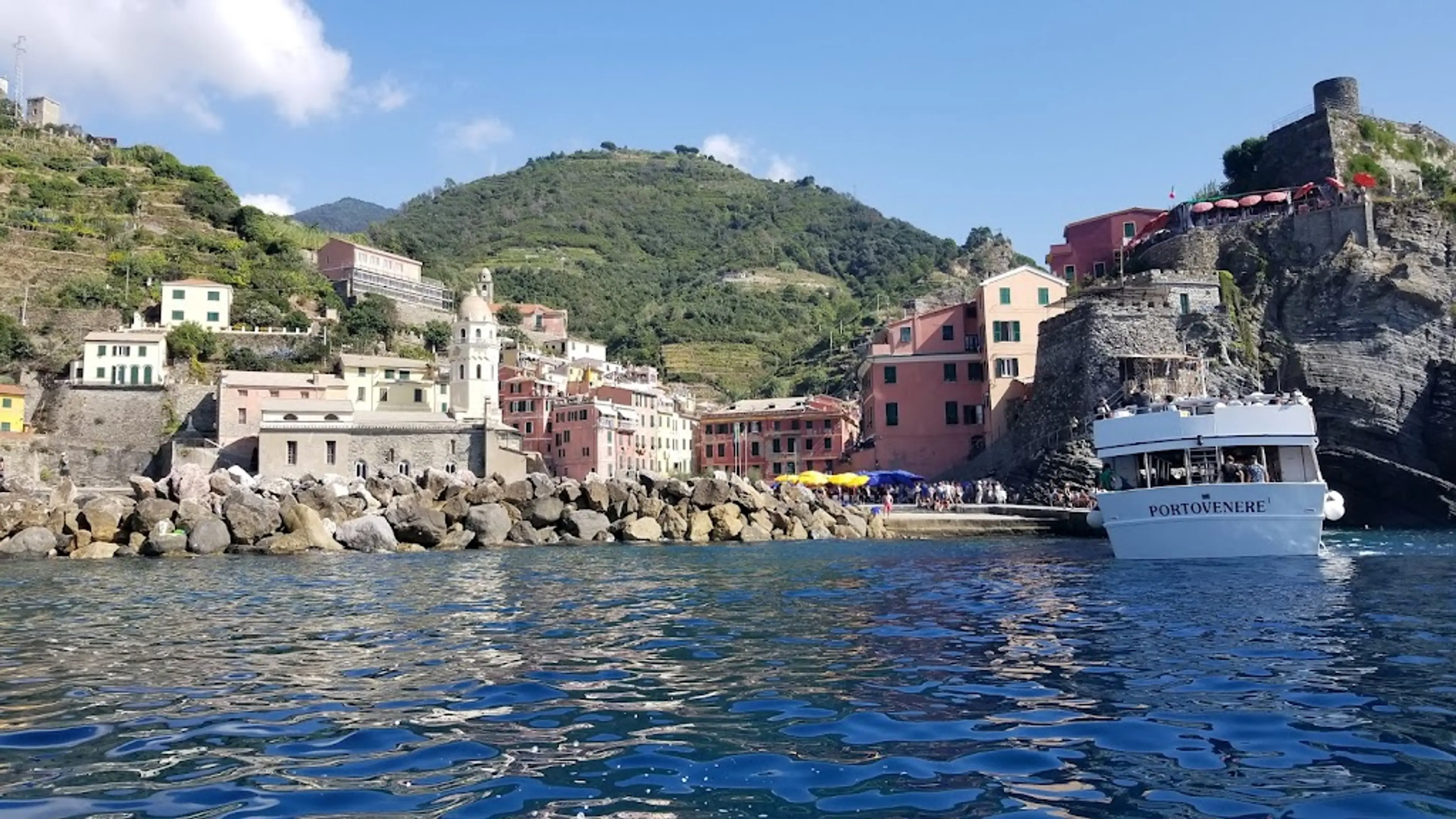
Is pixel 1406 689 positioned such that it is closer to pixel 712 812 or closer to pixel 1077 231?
pixel 712 812

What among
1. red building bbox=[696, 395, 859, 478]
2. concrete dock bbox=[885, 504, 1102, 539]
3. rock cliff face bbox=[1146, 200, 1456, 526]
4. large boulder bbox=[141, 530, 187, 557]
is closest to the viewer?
large boulder bbox=[141, 530, 187, 557]

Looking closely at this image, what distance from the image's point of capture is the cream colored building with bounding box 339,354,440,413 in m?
62.5

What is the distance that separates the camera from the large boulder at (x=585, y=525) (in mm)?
36312

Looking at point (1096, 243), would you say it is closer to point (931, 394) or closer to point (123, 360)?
point (931, 394)

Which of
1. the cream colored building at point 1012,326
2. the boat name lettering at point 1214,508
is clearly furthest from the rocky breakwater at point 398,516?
the boat name lettering at point 1214,508

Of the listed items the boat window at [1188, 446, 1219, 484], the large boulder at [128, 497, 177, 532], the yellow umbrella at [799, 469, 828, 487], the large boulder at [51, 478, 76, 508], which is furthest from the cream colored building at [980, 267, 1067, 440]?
the large boulder at [51, 478, 76, 508]

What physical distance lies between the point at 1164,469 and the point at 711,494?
17.4 meters

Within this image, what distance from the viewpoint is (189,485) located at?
121ft

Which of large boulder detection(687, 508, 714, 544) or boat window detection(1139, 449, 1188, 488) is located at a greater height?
boat window detection(1139, 449, 1188, 488)

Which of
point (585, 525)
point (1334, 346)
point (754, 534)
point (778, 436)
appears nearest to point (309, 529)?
point (585, 525)

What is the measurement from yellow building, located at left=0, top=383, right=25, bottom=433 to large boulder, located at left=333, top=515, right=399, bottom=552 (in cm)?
3083

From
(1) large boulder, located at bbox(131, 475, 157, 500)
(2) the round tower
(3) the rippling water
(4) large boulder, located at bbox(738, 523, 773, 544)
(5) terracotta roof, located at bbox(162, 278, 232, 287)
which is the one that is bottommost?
(3) the rippling water

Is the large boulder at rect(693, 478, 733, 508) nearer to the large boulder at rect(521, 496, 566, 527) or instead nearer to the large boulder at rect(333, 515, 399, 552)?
the large boulder at rect(521, 496, 566, 527)

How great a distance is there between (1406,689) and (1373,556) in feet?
58.8
